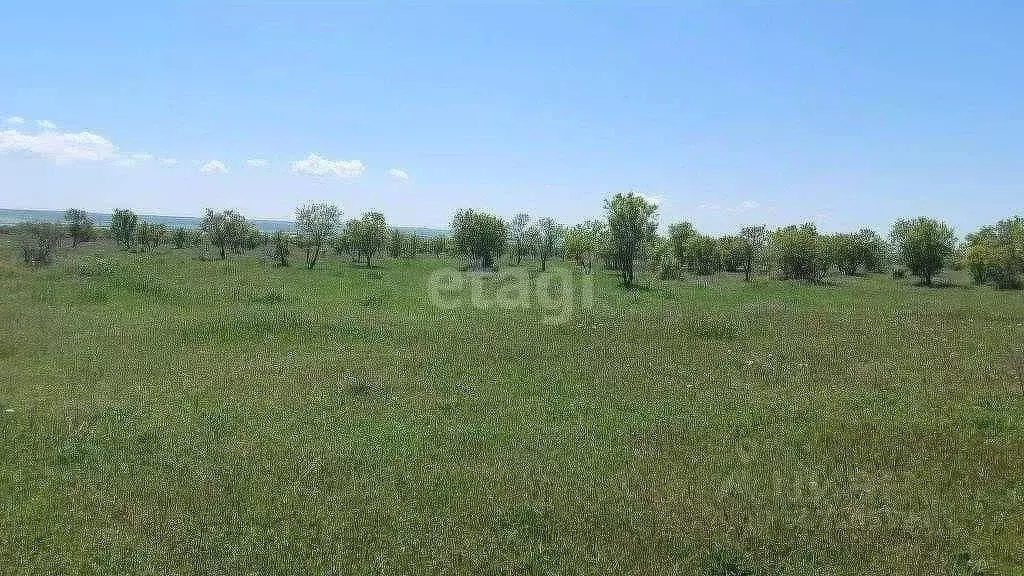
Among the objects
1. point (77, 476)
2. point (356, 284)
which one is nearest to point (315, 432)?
point (77, 476)

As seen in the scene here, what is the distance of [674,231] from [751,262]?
19.2 m

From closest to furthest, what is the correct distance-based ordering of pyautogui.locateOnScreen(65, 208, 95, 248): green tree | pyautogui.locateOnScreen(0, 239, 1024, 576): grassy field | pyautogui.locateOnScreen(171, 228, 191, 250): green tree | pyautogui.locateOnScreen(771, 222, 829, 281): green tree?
pyautogui.locateOnScreen(0, 239, 1024, 576): grassy field < pyautogui.locateOnScreen(771, 222, 829, 281): green tree < pyautogui.locateOnScreen(65, 208, 95, 248): green tree < pyautogui.locateOnScreen(171, 228, 191, 250): green tree

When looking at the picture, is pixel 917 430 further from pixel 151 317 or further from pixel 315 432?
pixel 151 317

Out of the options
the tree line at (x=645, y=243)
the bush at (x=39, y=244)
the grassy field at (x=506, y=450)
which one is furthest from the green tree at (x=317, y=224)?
the grassy field at (x=506, y=450)

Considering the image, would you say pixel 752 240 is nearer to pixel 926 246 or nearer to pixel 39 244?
pixel 926 246

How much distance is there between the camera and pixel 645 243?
51656mm

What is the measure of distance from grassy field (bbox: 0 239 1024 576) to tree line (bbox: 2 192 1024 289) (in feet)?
101

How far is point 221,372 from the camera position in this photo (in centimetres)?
1714

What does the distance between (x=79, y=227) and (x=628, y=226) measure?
9839 cm

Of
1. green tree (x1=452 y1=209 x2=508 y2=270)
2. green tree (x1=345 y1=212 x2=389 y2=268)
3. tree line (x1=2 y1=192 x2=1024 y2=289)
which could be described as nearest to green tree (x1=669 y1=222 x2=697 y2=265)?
tree line (x1=2 y1=192 x2=1024 y2=289)

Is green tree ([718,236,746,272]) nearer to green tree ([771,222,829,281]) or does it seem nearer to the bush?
green tree ([771,222,829,281])

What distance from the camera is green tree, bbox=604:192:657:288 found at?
163 feet

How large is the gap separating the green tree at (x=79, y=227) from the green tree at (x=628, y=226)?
8959 cm

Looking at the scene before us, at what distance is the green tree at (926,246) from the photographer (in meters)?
54.4
